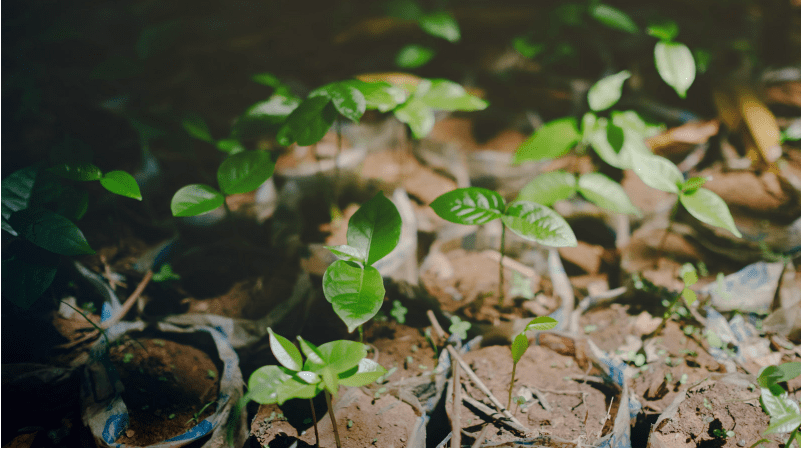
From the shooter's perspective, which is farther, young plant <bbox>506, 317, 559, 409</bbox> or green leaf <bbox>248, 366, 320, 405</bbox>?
young plant <bbox>506, 317, 559, 409</bbox>

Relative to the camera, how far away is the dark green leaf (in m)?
1.07

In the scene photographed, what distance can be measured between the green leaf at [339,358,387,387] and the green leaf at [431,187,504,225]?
357mm

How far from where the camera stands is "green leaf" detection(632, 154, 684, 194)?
105 cm

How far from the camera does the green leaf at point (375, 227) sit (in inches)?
34.6

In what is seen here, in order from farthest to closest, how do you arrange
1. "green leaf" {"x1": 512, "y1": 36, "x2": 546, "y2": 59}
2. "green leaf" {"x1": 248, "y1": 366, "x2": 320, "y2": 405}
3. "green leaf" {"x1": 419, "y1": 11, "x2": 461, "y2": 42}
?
1. "green leaf" {"x1": 512, "y1": 36, "x2": 546, "y2": 59}
2. "green leaf" {"x1": 419, "y1": 11, "x2": 461, "y2": 42}
3. "green leaf" {"x1": 248, "y1": 366, "x2": 320, "y2": 405}

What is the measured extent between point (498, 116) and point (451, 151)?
0.44 m

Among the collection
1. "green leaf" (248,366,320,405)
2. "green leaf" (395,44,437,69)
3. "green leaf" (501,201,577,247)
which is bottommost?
"green leaf" (248,366,320,405)

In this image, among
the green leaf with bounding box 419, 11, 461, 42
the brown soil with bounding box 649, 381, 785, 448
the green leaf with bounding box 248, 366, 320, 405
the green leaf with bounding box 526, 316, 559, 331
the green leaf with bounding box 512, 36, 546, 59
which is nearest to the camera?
the green leaf with bounding box 248, 366, 320, 405

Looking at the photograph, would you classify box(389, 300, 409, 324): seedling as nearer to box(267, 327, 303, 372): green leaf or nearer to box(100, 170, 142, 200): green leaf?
box(267, 327, 303, 372): green leaf

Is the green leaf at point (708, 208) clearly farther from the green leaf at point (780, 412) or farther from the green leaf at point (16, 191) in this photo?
the green leaf at point (16, 191)

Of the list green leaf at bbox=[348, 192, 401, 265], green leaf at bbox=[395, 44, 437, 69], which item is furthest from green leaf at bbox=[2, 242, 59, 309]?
green leaf at bbox=[395, 44, 437, 69]

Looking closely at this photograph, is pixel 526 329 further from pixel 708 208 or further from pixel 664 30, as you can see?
pixel 664 30

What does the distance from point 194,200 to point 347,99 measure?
0.43 meters

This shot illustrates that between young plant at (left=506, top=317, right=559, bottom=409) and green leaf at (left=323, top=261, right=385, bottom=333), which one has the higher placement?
green leaf at (left=323, top=261, right=385, bottom=333)
